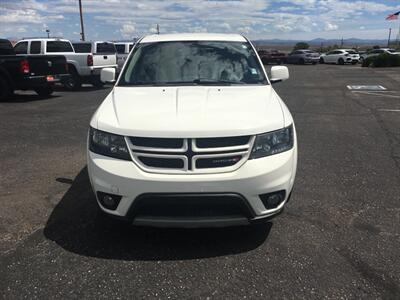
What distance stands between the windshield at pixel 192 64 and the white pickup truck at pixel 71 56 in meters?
12.0

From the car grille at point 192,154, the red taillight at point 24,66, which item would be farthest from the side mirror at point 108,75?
the red taillight at point 24,66

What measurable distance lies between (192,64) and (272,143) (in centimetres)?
181

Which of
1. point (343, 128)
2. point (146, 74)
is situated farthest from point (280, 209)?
point (343, 128)

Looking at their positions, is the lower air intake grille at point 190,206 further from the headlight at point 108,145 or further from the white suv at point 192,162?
the headlight at point 108,145

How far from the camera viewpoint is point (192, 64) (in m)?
4.76

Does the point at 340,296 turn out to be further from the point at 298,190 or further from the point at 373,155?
the point at 373,155

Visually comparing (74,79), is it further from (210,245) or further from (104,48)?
(210,245)

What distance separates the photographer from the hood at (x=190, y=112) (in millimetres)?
3209

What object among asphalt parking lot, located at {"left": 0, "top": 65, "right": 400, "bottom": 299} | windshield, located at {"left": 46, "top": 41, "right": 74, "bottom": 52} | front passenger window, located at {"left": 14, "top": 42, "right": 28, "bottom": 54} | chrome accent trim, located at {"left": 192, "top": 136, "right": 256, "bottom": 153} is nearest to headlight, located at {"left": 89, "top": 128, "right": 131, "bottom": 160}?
chrome accent trim, located at {"left": 192, "top": 136, "right": 256, "bottom": 153}

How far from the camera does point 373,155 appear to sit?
21.2ft

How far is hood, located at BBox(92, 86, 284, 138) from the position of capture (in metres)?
3.21

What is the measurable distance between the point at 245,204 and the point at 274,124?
0.70 m

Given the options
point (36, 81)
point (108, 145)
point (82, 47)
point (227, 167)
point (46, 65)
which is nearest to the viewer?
point (227, 167)

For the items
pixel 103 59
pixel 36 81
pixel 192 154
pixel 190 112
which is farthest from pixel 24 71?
pixel 192 154
